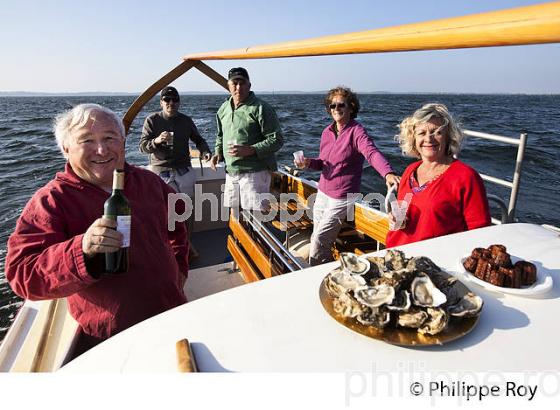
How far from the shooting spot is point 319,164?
3.09 meters

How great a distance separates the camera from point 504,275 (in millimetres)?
1114

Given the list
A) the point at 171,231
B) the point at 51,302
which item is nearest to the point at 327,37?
the point at 171,231

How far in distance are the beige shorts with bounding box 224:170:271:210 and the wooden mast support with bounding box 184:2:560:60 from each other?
2.65 m

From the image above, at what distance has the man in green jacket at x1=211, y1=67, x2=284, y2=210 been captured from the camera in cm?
343

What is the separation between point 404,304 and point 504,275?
1.39 feet

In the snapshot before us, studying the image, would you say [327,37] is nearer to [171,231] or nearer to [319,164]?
[171,231]

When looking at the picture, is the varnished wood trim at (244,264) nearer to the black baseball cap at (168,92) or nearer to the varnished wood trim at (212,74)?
the black baseball cap at (168,92)

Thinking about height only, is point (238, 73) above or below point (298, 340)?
above

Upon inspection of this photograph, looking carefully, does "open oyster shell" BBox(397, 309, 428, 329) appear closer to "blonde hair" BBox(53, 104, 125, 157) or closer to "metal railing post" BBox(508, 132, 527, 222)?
"blonde hair" BBox(53, 104, 125, 157)

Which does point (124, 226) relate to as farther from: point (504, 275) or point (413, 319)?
point (504, 275)

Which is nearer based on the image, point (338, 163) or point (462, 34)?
point (462, 34)

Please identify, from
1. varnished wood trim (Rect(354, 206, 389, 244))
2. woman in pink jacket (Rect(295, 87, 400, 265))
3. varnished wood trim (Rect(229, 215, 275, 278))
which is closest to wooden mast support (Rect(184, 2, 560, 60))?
woman in pink jacket (Rect(295, 87, 400, 265))

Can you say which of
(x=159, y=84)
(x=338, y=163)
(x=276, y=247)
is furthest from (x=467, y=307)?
(x=159, y=84)

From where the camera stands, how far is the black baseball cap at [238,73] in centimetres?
337
